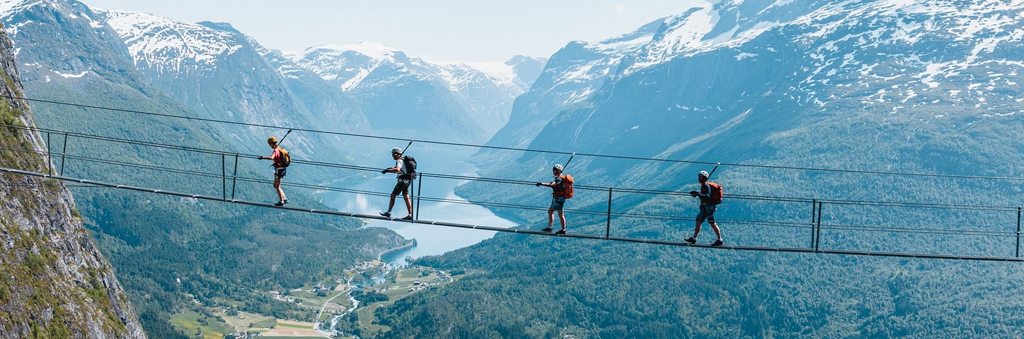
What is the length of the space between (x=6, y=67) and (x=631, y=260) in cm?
14273

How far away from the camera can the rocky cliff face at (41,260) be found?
208ft

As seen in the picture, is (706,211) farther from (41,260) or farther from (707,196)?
(41,260)

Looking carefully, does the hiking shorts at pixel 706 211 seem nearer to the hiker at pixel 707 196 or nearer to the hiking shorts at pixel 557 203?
the hiker at pixel 707 196

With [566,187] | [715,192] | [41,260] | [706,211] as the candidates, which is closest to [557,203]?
[566,187]

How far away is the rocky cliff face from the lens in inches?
2501

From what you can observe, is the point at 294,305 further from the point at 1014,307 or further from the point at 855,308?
the point at 1014,307

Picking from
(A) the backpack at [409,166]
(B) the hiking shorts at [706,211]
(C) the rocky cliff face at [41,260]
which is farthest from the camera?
(C) the rocky cliff face at [41,260]

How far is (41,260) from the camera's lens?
228 ft

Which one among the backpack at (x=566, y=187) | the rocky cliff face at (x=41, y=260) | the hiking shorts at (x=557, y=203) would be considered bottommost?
the rocky cliff face at (x=41, y=260)

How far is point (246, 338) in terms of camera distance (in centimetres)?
14825

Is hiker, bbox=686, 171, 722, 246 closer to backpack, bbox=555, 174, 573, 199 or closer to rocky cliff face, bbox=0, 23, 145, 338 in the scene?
backpack, bbox=555, 174, 573, 199

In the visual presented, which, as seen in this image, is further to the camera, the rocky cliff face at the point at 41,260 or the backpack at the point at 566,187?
the rocky cliff face at the point at 41,260

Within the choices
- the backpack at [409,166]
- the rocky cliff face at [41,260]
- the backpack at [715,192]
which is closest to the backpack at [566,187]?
the backpack at [715,192]

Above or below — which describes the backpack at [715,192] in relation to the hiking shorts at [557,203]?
above
